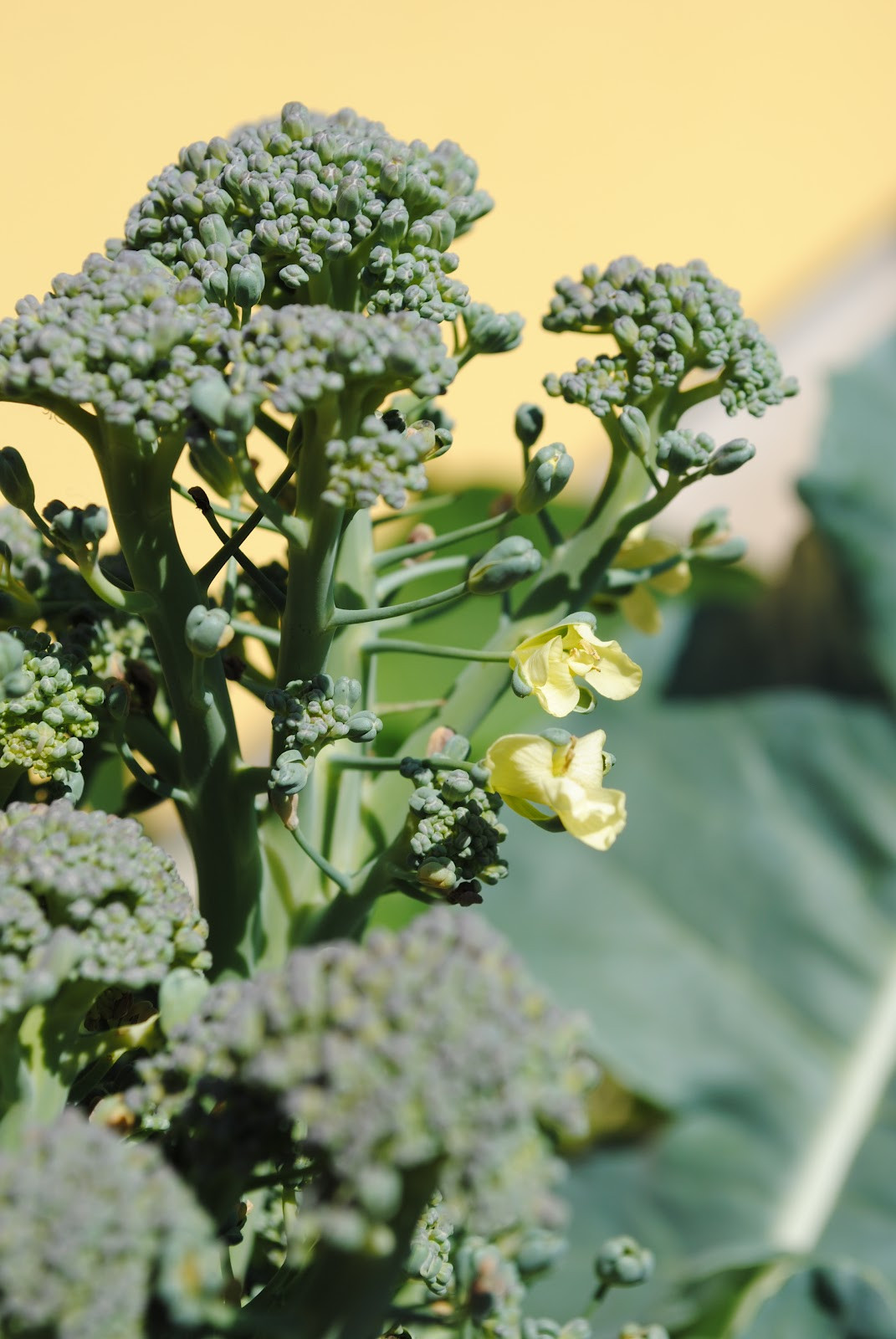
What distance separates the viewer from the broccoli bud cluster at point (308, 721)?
42cm

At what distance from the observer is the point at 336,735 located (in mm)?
431

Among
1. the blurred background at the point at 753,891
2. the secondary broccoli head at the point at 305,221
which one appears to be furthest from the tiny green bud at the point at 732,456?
the blurred background at the point at 753,891

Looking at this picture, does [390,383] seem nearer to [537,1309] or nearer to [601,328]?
[601,328]

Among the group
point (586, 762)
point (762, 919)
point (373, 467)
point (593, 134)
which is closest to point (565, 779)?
point (586, 762)

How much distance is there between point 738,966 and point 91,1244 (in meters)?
0.93

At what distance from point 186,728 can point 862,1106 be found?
34.0 inches

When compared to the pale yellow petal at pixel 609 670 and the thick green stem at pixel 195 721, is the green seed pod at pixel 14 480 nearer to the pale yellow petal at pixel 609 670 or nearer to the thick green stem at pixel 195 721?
the thick green stem at pixel 195 721

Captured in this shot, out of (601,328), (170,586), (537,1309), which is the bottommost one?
(537,1309)

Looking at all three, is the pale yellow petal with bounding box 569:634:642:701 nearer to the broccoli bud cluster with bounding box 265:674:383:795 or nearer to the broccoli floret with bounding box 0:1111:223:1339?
the broccoli bud cluster with bounding box 265:674:383:795

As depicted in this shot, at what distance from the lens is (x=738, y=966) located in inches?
45.1

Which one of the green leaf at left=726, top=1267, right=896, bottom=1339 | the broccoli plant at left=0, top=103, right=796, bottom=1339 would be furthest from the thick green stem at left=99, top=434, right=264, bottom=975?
the green leaf at left=726, top=1267, right=896, bottom=1339

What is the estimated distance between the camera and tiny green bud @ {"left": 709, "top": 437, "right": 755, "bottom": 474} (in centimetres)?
48

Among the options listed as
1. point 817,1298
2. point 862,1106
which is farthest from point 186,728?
point 862,1106

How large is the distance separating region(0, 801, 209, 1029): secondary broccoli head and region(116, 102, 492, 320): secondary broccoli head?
187 mm
